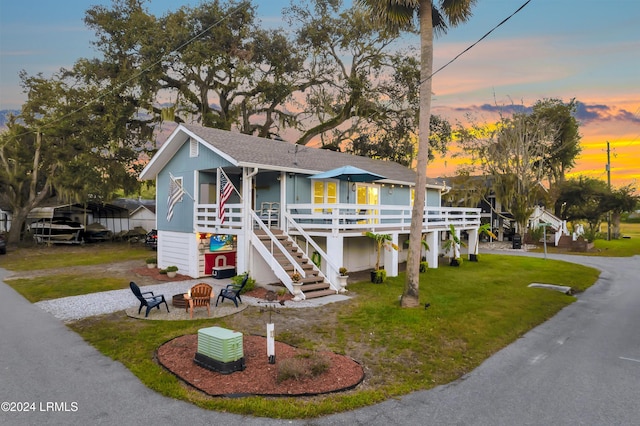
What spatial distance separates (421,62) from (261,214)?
949cm

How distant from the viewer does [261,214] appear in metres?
17.6

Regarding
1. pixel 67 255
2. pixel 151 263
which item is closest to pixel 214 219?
pixel 151 263

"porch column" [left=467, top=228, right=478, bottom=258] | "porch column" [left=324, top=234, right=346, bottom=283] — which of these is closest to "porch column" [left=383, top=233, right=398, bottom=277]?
"porch column" [left=324, top=234, right=346, bottom=283]

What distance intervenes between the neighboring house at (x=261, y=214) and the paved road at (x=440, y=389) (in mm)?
6827

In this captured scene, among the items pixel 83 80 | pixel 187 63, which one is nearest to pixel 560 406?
pixel 187 63

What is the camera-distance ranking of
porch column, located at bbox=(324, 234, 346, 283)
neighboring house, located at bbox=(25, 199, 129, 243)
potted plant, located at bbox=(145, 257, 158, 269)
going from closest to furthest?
1. porch column, located at bbox=(324, 234, 346, 283)
2. potted plant, located at bbox=(145, 257, 158, 269)
3. neighboring house, located at bbox=(25, 199, 129, 243)

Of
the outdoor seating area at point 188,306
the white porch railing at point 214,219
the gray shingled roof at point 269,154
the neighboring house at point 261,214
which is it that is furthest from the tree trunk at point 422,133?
the white porch railing at point 214,219

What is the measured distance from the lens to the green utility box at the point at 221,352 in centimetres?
707

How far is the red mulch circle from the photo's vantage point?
6.44 m

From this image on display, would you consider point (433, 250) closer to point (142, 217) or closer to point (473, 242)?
point (473, 242)

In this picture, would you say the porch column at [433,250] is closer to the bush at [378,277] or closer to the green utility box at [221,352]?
the bush at [378,277]

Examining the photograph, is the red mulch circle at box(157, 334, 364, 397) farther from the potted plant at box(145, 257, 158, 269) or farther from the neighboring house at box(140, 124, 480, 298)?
the potted plant at box(145, 257, 158, 269)

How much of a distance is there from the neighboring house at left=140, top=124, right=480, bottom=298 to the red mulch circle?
5284 millimetres

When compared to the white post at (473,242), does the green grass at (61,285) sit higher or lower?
lower
